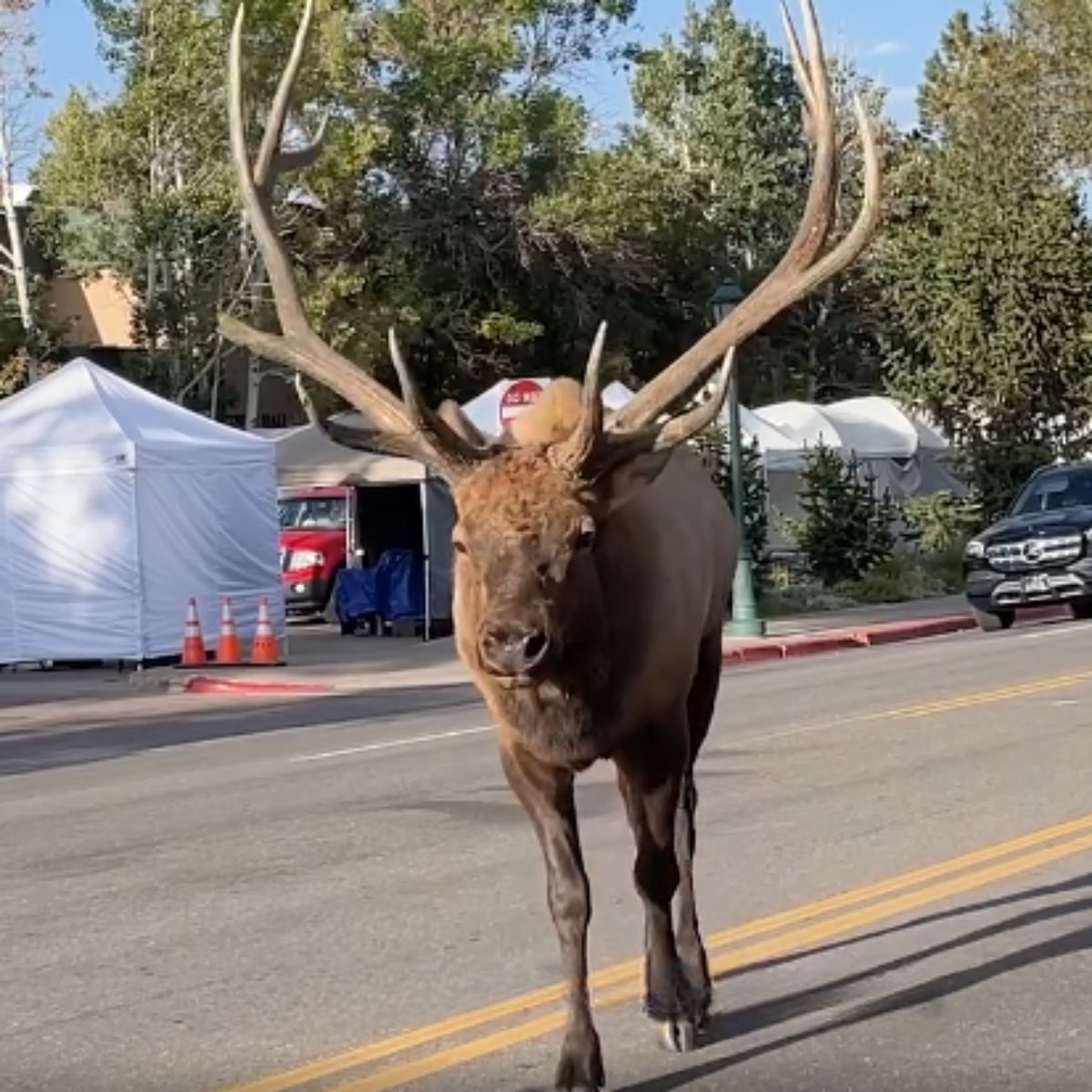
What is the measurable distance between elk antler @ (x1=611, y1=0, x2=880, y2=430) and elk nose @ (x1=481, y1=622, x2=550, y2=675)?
1614 millimetres

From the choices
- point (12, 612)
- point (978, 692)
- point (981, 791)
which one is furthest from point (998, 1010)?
point (12, 612)

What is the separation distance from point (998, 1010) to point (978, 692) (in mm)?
10576

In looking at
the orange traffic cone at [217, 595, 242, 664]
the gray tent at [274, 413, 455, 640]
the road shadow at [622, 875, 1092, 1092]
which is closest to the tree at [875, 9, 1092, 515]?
the gray tent at [274, 413, 455, 640]

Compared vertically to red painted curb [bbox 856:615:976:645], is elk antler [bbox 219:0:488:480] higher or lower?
higher

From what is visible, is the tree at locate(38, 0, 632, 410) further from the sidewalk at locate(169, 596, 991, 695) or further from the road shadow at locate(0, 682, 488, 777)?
the road shadow at locate(0, 682, 488, 777)

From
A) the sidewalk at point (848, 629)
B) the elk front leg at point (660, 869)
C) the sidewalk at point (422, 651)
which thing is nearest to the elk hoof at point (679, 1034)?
the elk front leg at point (660, 869)

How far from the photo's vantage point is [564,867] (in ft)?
21.7

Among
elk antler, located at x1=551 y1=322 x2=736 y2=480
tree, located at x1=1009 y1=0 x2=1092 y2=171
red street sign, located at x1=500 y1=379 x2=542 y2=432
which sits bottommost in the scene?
elk antler, located at x1=551 y1=322 x2=736 y2=480

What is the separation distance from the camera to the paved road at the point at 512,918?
22.5ft

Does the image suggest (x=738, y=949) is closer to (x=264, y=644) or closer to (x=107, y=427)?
(x=264, y=644)

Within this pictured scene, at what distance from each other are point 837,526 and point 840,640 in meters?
7.83

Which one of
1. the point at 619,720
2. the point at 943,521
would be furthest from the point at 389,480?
the point at 619,720

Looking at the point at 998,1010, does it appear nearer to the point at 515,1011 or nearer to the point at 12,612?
the point at 515,1011

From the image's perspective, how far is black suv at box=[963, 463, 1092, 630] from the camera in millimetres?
26828
